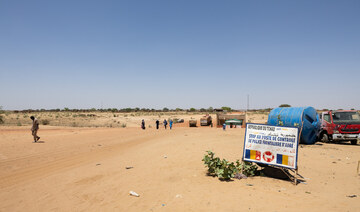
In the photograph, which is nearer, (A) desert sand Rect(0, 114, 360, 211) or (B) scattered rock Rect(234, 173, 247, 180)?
(A) desert sand Rect(0, 114, 360, 211)

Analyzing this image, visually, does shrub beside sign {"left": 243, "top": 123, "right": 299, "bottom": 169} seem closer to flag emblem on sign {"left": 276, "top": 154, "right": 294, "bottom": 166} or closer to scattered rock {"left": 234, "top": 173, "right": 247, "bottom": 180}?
flag emblem on sign {"left": 276, "top": 154, "right": 294, "bottom": 166}

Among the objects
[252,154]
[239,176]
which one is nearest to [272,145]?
[252,154]

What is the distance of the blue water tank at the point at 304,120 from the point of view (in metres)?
13.8

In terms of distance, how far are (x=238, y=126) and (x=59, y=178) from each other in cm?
2529

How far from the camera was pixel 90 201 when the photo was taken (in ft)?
19.0

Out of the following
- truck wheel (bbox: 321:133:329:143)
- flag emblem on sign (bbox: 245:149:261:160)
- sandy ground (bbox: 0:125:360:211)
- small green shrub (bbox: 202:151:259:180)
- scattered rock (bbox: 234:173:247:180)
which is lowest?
sandy ground (bbox: 0:125:360:211)

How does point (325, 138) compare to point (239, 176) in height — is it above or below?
above

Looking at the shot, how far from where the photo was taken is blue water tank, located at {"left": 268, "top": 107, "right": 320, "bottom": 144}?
45.2ft

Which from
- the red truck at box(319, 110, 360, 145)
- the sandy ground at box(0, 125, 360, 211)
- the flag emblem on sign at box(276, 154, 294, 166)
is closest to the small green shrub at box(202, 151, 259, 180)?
the sandy ground at box(0, 125, 360, 211)

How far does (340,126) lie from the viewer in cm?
1395

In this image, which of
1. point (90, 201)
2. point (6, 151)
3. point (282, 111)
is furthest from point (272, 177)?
point (6, 151)

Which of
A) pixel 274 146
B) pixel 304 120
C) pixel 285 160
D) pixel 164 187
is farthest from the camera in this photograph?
pixel 304 120

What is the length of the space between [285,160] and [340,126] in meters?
10.2

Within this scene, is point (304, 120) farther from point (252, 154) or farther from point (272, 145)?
point (252, 154)
